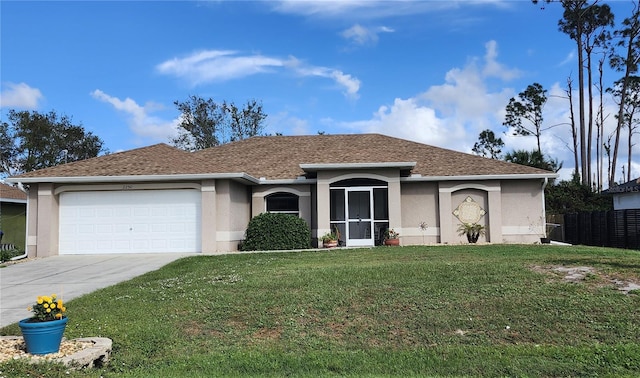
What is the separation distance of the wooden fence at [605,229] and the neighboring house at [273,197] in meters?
4.44

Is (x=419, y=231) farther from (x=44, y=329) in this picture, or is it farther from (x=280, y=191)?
(x=44, y=329)

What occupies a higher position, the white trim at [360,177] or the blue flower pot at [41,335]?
the white trim at [360,177]

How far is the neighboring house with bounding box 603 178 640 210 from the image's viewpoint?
28500 millimetres

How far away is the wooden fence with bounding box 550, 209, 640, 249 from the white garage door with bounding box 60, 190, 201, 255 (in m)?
18.0

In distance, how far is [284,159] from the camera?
76.9ft

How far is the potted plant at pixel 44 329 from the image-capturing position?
19.7ft

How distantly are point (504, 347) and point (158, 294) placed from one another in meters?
6.51

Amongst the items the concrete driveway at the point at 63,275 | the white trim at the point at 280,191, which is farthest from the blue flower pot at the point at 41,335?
the white trim at the point at 280,191

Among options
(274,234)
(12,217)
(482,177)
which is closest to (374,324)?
(274,234)

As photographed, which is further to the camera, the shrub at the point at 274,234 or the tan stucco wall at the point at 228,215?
the shrub at the point at 274,234

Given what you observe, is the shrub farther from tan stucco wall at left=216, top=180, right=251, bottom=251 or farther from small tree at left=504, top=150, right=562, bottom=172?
small tree at left=504, top=150, right=562, bottom=172

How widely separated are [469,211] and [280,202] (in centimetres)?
780

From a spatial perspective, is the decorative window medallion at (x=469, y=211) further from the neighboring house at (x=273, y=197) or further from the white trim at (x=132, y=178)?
the white trim at (x=132, y=178)

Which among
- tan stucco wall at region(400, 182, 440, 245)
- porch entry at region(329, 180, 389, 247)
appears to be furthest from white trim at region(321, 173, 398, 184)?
tan stucco wall at region(400, 182, 440, 245)
